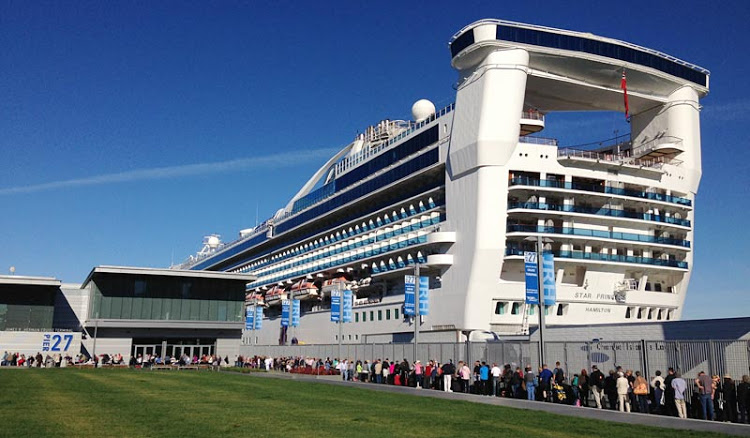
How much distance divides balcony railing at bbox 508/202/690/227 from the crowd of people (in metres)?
16.8

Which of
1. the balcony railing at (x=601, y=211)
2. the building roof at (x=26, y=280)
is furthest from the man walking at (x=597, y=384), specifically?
the building roof at (x=26, y=280)

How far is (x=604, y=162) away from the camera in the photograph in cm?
5025

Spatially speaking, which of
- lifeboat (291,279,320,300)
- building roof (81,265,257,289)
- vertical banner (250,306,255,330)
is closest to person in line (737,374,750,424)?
building roof (81,265,257,289)

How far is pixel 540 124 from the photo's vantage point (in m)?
50.2

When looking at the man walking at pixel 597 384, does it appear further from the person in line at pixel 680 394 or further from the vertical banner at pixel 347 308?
the vertical banner at pixel 347 308

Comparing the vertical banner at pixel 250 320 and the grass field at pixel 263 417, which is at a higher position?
the vertical banner at pixel 250 320

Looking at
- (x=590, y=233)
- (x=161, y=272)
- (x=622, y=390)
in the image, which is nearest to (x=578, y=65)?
(x=590, y=233)

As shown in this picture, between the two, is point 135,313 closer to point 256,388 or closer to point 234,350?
point 234,350

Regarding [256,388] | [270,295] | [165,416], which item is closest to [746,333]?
[256,388]

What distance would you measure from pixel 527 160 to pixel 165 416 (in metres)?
36.5

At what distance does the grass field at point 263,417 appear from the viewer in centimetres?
1502

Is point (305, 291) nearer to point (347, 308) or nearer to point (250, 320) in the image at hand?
point (250, 320)

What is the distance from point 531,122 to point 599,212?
8476 mm

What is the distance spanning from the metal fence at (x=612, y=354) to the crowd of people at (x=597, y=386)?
0.46 meters
